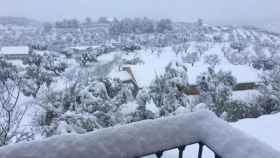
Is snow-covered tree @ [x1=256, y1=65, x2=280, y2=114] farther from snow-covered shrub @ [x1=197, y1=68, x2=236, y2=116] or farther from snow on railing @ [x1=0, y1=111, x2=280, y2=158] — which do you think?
snow on railing @ [x1=0, y1=111, x2=280, y2=158]

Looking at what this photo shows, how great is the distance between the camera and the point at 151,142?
1364 mm

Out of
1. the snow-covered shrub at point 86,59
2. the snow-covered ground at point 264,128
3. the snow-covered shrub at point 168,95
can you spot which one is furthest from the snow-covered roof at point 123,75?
the snow-covered ground at point 264,128

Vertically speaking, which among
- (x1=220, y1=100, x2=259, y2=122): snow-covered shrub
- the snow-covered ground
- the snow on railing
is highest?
the snow on railing

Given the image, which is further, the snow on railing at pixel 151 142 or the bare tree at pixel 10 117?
the bare tree at pixel 10 117

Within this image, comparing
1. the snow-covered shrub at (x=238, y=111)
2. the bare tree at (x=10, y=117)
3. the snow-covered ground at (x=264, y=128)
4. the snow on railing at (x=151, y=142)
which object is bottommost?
the snow-covered shrub at (x=238, y=111)

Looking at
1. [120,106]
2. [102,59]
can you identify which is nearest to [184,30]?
[102,59]

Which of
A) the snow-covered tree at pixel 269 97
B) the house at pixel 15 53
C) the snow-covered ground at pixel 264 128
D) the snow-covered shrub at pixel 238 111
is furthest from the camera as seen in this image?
the house at pixel 15 53

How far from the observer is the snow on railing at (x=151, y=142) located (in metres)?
1.21

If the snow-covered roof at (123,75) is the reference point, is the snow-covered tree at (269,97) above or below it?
above

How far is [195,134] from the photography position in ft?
4.84

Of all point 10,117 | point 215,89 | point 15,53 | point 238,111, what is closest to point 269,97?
point 238,111

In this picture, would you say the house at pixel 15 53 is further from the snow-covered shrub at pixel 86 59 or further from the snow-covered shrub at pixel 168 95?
the snow-covered shrub at pixel 168 95

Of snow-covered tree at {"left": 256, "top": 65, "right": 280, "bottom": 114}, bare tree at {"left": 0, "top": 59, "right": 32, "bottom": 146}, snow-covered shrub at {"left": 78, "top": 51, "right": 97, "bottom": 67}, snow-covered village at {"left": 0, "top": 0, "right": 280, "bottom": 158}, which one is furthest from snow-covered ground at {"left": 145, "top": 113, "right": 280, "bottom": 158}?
snow-covered shrub at {"left": 78, "top": 51, "right": 97, "bottom": 67}

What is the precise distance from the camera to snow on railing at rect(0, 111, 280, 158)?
121 centimetres
